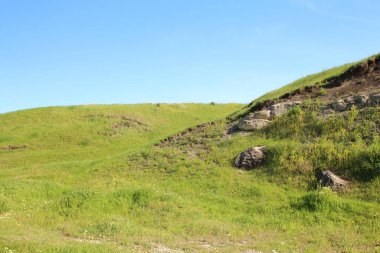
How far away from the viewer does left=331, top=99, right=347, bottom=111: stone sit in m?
22.3

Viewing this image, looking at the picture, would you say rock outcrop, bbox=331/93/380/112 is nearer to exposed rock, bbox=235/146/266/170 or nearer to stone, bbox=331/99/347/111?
stone, bbox=331/99/347/111

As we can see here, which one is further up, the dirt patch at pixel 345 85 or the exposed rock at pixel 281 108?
the dirt patch at pixel 345 85

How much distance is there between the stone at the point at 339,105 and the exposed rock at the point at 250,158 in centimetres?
476

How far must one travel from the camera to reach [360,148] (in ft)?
58.7

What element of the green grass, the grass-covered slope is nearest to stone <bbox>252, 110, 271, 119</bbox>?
the green grass

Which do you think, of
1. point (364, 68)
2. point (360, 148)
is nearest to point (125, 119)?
point (364, 68)

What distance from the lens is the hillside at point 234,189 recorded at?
39.7 ft

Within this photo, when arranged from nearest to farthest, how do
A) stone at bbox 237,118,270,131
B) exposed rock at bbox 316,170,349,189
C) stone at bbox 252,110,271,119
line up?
exposed rock at bbox 316,170,349,189 → stone at bbox 237,118,270,131 → stone at bbox 252,110,271,119

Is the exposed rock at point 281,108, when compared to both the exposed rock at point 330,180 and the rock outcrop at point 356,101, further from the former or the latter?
the exposed rock at point 330,180

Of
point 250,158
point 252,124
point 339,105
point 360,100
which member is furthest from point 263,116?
point 360,100

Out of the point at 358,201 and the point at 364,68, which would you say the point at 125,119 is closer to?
the point at 364,68

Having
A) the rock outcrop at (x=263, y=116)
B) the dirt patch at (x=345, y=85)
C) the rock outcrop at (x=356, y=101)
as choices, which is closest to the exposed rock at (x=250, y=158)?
the rock outcrop at (x=263, y=116)

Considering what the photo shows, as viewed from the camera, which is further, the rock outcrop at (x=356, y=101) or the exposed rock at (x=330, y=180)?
the rock outcrop at (x=356, y=101)

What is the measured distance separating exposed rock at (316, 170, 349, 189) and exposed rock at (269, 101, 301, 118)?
25.3 feet
